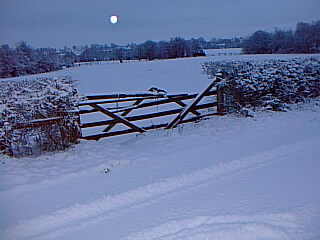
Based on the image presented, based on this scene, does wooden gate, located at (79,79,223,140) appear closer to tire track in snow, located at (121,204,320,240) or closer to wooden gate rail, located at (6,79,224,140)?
wooden gate rail, located at (6,79,224,140)

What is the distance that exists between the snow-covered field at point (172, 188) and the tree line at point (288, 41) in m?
9.52

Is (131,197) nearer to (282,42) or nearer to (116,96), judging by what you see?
(116,96)

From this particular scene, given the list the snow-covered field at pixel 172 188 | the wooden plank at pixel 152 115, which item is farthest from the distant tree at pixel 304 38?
the snow-covered field at pixel 172 188

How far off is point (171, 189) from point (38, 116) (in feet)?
11.5

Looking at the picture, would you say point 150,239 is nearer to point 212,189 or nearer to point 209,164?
point 212,189

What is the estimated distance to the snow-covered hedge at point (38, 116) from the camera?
6.17 m

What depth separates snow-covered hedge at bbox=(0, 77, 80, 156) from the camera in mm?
6168

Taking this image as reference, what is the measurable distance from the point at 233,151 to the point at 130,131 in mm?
2904

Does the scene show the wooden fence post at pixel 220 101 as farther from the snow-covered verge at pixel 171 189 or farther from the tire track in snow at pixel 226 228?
the tire track in snow at pixel 226 228

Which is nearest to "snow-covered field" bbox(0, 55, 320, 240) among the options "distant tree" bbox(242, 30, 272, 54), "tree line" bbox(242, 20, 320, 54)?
"tree line" bbox(242, 20, 320, 54)

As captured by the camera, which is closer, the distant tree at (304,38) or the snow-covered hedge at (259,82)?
the snow-covered hedge at (259,82)

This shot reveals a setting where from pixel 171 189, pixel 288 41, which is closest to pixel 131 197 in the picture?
pixel 171 189

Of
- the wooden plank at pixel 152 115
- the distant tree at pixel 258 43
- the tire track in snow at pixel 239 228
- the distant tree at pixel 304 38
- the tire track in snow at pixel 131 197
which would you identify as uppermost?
the distant tree at pixel 258 43

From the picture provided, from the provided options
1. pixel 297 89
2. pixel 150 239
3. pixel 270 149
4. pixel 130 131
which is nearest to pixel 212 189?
pixel 150 239
